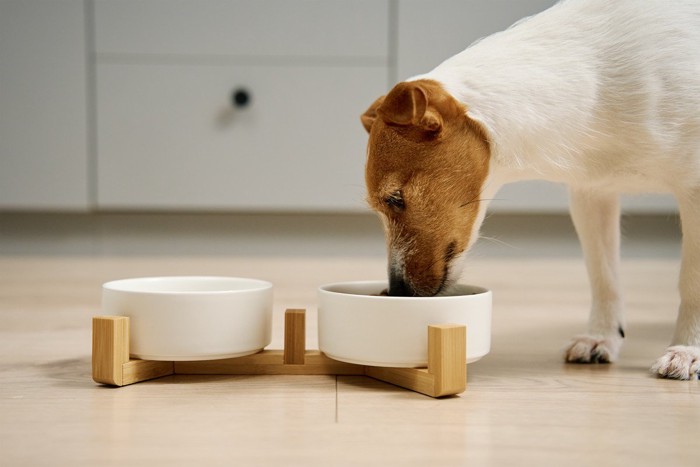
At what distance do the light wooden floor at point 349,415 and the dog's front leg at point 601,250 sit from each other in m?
0.06

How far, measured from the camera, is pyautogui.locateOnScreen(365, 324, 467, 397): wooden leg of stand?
0.95 m

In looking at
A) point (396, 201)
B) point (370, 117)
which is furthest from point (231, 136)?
point (396, 201)

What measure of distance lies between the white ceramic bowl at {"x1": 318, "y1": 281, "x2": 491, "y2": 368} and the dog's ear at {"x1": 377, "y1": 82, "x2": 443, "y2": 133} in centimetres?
23

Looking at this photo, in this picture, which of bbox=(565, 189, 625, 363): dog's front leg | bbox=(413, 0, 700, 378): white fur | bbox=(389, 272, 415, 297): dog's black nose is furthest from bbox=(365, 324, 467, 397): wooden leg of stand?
bbox=(565, 189, 625, 363): dog's front leg

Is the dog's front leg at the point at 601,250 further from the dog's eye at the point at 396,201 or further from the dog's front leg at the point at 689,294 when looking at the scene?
the dog's eye at the point at 396,201

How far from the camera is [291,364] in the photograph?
1.09 meters

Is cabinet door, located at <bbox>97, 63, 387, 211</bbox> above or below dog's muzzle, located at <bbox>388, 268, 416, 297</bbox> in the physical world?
above

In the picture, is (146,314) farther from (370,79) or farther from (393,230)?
(370,79)

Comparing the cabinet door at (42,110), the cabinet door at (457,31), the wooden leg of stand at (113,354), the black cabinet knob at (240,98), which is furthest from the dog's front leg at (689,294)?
the cabinet door at (42,110)

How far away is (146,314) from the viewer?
1.00 metres

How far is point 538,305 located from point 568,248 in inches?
43.0

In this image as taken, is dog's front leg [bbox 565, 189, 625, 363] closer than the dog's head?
No

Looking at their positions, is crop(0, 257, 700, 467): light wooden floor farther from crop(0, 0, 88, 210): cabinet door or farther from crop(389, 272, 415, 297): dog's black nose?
crop(0, 0, 88, 210): cabinet door

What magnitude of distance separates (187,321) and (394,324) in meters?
0.25
